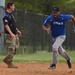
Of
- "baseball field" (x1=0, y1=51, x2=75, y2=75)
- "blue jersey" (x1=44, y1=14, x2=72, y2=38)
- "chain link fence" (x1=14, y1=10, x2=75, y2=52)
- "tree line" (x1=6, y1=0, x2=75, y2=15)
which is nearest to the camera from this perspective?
"baseball field" (x1=0, y1=51, x2=75, y2=75)

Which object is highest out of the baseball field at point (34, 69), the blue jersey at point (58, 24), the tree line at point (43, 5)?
the tree line at point (43, 5)

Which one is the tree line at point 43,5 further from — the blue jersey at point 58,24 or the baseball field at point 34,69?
the blue jersey at point 58,24

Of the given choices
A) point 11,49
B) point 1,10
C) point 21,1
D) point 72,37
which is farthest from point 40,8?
point 11,49

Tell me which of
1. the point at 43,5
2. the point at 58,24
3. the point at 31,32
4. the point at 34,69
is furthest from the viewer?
the point at 43,5

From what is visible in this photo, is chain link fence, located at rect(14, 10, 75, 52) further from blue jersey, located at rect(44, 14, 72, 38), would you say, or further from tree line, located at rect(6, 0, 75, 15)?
tree line, located at rect(6, 0, 75, 15)

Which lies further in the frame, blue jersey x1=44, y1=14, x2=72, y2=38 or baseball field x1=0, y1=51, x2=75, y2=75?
blue jersey x1=44, y1=14, x2=72, y2=38

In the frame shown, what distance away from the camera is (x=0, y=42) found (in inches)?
898

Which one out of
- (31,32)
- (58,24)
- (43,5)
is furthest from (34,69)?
(43,5)

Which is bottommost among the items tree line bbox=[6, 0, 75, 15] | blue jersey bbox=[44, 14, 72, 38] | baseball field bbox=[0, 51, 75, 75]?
baseball field bbox=[0, 51, 75, 75]

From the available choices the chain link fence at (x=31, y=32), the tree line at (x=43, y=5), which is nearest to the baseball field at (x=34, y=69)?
the chain link fence at (x=31, y=32)

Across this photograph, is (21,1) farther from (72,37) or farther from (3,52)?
(3,52)

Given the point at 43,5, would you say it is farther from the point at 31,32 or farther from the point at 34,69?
the point at 34,69

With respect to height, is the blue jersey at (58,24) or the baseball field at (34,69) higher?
the blue jersey at (58,24)

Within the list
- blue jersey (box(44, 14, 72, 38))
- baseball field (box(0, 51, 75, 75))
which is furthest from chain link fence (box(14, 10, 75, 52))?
blue jersey (box(44, 14, 72, 38))
